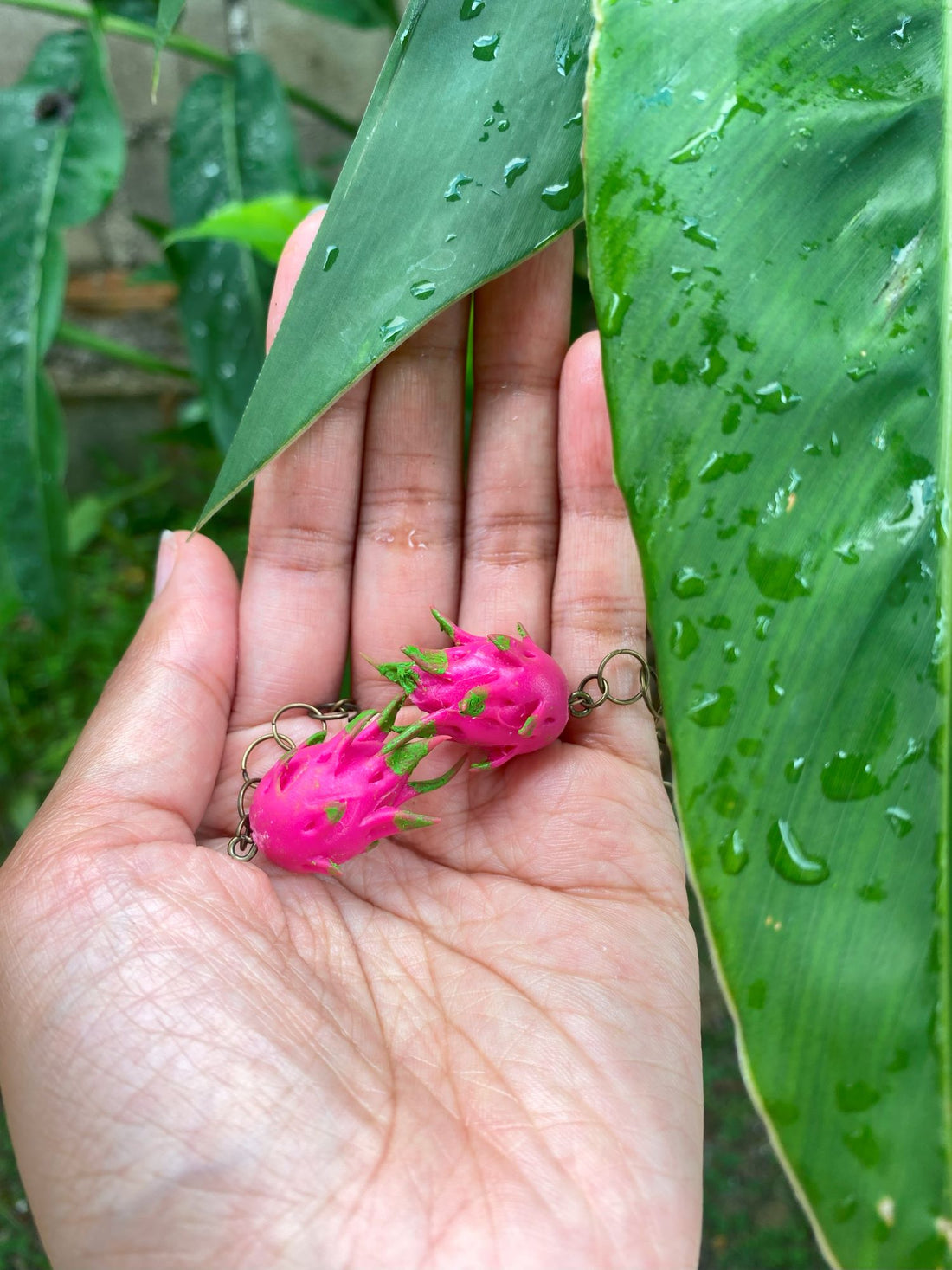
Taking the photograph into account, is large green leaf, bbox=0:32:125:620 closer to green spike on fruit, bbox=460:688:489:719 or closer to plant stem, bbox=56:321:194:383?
plant stem, bbox=56:321:194:383

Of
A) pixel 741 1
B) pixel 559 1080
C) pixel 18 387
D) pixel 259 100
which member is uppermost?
pixel 259 100

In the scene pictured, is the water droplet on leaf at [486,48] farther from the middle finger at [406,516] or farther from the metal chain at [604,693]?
the metal chain at [604,693]

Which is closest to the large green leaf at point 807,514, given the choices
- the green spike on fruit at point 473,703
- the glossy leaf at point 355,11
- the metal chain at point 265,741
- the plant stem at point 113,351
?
the green spike on fruit at point 473,703

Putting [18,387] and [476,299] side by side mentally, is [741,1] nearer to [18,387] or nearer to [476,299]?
[476,299]

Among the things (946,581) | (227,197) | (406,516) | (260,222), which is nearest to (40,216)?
(227,197)

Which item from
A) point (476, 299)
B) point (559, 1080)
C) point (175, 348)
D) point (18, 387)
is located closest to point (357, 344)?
point (476, 299)

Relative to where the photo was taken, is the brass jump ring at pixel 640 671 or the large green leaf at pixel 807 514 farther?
the brass jump ring at pixel 640 671
